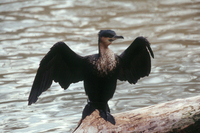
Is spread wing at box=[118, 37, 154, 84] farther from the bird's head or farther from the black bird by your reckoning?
the bird's head

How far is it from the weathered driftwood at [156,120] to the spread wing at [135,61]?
45 cm

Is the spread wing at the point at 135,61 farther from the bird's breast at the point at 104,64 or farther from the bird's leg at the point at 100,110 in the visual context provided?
the bird's leg at the point at 100,110

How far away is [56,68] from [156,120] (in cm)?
114

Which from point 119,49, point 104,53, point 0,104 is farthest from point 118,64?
point 119,49

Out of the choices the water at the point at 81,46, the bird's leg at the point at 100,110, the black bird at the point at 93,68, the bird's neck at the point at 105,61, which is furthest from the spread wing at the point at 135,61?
the water at the point at 81,46

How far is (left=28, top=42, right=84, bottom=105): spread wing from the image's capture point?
12.0 feet

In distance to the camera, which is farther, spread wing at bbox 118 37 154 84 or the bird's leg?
spread wing at bbox 118 37 154 84

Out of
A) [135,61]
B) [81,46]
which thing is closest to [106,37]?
[135,61]

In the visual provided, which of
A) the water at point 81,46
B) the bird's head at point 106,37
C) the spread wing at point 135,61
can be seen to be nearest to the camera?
the bird's head at point 106,37

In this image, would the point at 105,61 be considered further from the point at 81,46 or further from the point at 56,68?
the point at 81,46

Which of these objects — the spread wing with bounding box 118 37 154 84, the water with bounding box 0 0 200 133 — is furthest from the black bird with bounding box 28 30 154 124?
the water with bounding box 0 0 200 133

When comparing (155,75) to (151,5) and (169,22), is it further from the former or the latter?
(151,5)

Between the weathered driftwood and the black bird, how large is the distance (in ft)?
0.27

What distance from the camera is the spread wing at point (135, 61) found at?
3.84m
